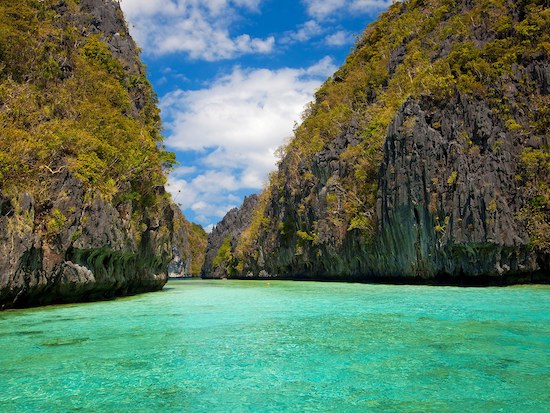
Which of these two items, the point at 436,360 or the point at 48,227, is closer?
the point at 436,360

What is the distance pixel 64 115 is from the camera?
17.6 metres

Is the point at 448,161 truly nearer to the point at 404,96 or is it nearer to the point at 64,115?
the point at 404,96

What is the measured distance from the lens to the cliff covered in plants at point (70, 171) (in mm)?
12773

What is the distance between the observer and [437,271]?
80.5 feet

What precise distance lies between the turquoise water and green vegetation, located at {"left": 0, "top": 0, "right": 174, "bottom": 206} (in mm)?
5325

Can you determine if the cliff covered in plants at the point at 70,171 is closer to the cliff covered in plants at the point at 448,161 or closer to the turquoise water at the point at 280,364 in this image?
the turquoise water at the point at 280,364

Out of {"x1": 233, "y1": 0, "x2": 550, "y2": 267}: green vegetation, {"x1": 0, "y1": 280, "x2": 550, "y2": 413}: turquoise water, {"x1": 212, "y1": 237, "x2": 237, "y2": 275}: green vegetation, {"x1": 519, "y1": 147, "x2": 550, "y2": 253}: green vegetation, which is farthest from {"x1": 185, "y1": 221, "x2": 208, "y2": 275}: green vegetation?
{"x1": 0, "y1": 280, "x2": 550, "y2": 413}: turquoise water

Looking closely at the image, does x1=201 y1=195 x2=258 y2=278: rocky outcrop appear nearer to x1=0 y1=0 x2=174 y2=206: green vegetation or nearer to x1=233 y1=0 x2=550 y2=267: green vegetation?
x1=233 y1=0 x2=550 y2=267: green vegetation

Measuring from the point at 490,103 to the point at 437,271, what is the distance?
32.7 feet

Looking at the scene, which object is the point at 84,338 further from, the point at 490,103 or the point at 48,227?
the point at 490,103

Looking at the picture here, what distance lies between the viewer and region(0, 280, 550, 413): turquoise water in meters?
4.69

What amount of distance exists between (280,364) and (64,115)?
15528 millimetres

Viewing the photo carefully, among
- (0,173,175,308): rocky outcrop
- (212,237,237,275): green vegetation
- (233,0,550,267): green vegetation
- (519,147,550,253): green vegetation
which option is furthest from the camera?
(212,237,237,275): green vegetation

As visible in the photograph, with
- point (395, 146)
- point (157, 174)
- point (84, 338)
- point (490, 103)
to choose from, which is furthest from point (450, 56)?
point (84, 338)
